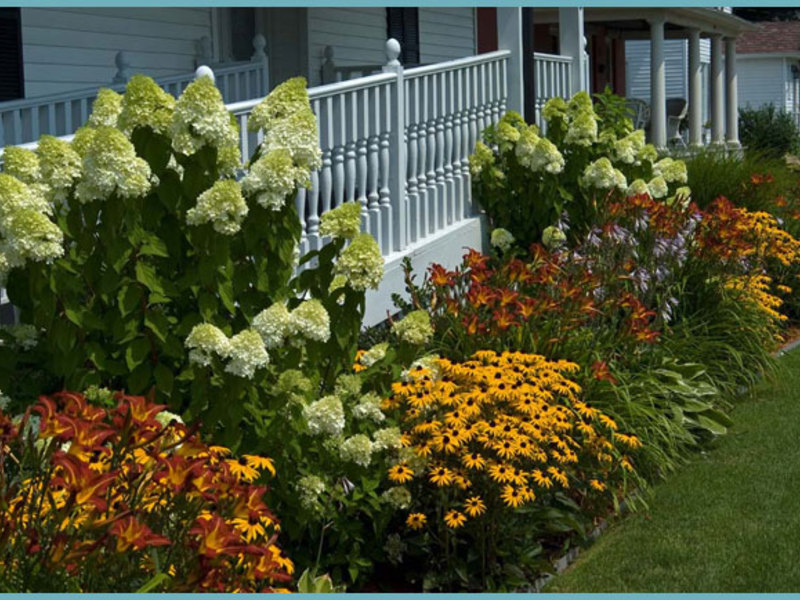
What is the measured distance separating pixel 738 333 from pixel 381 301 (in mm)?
2676

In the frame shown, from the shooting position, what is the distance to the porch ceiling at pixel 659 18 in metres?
22.5

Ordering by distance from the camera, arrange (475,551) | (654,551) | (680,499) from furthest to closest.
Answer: (680,499) < (654,551) < (475,551)

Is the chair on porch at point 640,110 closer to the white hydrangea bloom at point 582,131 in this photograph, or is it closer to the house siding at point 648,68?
the house siding at point 648,68

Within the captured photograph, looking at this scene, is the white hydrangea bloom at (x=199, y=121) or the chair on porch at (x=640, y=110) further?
the chair on porch at (x=640, y=110)

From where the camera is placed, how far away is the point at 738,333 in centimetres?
895

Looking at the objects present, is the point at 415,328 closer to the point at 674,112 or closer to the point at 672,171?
the point at 672,171

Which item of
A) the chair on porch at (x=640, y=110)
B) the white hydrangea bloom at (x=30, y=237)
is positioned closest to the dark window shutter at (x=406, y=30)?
the chair on porch at (x=640, y=110)

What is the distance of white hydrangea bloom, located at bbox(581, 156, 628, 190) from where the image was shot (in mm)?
9797

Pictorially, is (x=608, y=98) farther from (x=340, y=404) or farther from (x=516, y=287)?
(x=340, y=404)

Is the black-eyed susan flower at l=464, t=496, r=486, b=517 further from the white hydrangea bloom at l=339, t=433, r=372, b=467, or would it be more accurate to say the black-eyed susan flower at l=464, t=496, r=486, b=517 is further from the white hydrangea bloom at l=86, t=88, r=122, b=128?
the white hydrangea bloom at l=86, t=88, r=122, b=128

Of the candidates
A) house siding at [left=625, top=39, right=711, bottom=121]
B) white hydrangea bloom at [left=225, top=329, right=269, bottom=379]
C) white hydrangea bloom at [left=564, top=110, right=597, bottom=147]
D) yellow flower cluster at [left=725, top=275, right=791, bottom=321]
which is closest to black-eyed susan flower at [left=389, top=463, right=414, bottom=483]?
white hydrangea bloom at [left=225, top=329, right=269, bottom=379]

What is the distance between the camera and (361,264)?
5273 mm

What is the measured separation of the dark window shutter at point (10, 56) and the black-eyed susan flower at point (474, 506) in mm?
6295

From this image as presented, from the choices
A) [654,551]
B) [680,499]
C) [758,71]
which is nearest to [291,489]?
[654,551]
